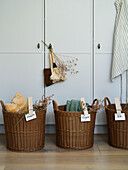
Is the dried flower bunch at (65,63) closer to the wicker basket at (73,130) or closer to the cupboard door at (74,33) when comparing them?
the cupboard door at (74,33)

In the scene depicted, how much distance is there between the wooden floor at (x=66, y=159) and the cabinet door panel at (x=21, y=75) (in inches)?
24.1

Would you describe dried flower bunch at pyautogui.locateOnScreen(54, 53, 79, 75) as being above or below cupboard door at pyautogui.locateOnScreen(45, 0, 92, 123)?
below

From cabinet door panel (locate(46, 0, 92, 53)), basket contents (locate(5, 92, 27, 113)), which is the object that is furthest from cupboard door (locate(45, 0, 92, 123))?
basket contents (locate(5, 92, 27, 113))

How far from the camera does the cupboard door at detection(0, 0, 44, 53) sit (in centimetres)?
249

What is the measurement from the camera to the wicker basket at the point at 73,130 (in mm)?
2035

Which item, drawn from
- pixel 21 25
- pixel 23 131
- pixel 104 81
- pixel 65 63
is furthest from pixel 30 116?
pixel 21 25

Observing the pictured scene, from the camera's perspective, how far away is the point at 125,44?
243 cm

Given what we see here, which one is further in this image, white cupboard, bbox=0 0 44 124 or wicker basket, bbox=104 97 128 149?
white cupboard, bbox=0 0 44 124

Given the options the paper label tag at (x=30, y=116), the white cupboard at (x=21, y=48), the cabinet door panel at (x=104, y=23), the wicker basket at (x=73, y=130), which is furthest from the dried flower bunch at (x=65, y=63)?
the paper label tag at (x=30, y=116)

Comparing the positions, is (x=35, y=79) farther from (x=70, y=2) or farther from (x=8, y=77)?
(x=70, y=2)

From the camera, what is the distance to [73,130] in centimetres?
205

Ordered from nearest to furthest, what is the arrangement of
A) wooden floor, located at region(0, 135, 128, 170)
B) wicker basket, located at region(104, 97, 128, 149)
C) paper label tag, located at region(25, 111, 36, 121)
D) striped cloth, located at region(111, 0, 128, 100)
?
wooden floor, located at region(0, 135, 128, 170) → paper label tag, located at region(25, 111, 36, 121) → wicker basket, located at region(104, 97, 128, 149) → striped cloth, located at region(111, 0, 128, 100)

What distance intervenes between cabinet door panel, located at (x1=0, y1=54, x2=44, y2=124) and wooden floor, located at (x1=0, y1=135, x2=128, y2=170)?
0.61 m

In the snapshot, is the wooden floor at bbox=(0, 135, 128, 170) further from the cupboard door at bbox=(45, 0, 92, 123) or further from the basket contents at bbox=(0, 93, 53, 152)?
the cupboard door at bbox=(45, 0, 92, 123)
